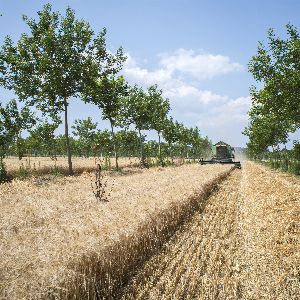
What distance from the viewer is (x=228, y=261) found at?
7.30 meters

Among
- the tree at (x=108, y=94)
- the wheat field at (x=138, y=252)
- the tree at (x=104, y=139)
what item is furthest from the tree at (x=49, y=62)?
the tree at (x=104, y=139)

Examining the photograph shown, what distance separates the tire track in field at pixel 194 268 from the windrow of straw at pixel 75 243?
1.13 feet

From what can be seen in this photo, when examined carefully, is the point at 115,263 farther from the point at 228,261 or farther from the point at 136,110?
the point at 136,110

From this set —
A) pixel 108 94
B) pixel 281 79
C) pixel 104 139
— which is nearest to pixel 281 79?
pixel 281 79

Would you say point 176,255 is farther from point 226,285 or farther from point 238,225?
point 238,225

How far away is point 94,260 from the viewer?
209 inches

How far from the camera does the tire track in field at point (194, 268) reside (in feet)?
19.0

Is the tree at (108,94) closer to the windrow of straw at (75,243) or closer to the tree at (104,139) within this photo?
the windrow of straw at (75,243)

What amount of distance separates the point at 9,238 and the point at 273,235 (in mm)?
6854

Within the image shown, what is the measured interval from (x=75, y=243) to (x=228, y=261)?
12.2 ft

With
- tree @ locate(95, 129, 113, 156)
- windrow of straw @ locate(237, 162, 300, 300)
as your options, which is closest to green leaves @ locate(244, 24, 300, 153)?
windrow of straw @ locate(237, 162, 300, 300)

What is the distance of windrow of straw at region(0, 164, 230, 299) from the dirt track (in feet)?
1.45

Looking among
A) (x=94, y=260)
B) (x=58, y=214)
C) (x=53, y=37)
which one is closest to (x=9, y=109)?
(x=53, y=37)

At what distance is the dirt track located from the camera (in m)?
5.84
